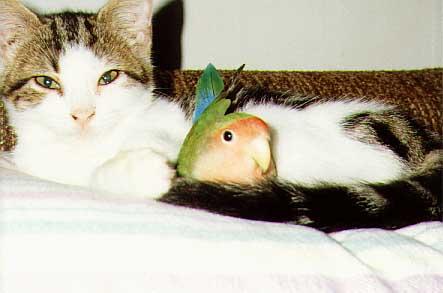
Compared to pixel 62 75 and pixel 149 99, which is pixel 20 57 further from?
pixel 149 99

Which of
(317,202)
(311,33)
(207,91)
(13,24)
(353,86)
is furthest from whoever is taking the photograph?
(311,33)

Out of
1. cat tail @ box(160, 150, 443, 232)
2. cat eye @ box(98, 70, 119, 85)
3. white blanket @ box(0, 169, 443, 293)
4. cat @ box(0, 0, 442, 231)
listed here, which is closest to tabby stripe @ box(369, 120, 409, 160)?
cat @ box(0, 0, 442, 231)

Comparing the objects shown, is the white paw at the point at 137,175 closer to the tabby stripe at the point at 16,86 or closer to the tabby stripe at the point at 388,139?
the tabby stripe at the point at 16,86

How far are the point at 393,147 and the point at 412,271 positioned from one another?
339mm

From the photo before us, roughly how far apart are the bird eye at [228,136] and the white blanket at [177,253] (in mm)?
120

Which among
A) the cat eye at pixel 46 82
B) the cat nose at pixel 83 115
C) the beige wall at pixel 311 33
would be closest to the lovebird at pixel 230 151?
the cat nose at pixel 83 115

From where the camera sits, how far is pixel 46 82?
93 cm

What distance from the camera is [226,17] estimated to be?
5.05ft

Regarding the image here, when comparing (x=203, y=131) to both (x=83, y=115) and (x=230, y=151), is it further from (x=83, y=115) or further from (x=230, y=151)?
(x=83, y=115)

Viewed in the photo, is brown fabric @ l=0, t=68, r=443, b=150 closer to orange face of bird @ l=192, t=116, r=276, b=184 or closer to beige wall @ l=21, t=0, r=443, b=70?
beige wall @ l=21, t=0, r=443, b=70

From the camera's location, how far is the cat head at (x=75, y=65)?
2.92ft

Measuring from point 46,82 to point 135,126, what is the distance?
0.19 meters

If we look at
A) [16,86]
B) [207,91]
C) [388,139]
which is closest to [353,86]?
[388,139]

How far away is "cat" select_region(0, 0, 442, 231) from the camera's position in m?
0.76
